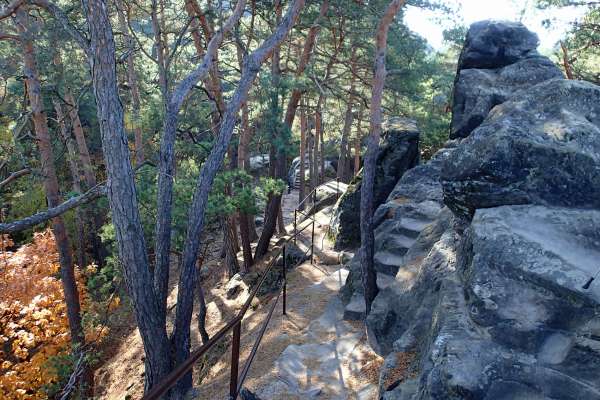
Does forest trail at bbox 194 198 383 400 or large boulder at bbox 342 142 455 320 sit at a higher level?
large boulder at bbox 342 142 455 320

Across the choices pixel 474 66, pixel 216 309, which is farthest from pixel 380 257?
pixel 216 309

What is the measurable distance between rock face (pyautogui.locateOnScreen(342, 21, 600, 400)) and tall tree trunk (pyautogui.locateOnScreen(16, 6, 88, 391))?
23.5 ft

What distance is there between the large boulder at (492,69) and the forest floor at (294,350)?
14.6ft

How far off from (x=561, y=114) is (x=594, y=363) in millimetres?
→ 2622

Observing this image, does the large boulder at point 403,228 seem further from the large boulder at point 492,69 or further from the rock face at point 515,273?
the rock face at point 515,273

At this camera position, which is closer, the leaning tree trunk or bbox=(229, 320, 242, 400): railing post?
bbox=(229, 320, 242, 400): railing post

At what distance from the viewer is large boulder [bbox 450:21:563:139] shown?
8133 mm

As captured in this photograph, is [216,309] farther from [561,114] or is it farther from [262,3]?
[561,114]

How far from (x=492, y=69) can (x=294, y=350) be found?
707cm

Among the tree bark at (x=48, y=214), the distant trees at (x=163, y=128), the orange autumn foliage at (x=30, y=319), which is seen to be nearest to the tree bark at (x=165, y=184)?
the distant trees at (x=163, y=128)

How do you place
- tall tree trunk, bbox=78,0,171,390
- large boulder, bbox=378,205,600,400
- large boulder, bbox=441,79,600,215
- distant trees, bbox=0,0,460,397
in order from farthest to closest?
1. distant trees, bbox=0,0,460,397
2. tall tree trunk, bbox=78,0,171,390
3. large boulder, bbox=441,79,600,215
4. large boulder, bbox=378,205,600,400

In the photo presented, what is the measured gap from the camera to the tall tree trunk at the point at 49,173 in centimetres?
812

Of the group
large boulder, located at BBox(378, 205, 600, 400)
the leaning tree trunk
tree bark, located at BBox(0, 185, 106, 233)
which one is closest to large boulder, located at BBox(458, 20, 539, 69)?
the leaning tree trunk

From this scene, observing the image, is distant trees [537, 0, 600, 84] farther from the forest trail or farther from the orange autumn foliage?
the orange autumn foliage
